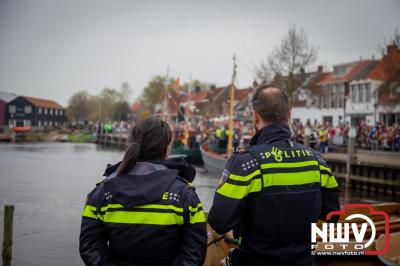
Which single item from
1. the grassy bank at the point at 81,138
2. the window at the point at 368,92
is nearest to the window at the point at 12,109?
the grassy bank at the point at 81,138

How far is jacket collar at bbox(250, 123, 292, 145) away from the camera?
3.20m

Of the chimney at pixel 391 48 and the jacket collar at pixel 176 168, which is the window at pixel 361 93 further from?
the jacket collar at pixel 176 168

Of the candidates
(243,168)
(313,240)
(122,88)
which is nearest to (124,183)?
(243,168)

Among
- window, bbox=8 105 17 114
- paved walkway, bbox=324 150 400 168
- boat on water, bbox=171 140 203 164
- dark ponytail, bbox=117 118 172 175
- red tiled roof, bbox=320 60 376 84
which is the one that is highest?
red tiled roof, bbox=320 60 376 84

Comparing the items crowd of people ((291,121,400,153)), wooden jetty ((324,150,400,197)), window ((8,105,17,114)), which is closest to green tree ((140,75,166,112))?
window ((8,105,17,114))

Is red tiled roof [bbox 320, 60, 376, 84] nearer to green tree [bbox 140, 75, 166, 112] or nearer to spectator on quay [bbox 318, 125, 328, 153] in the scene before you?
spectator on quay [bbox 318, 125, 328, 153]

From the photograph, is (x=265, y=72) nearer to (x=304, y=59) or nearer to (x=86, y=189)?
(x=304, y=59)

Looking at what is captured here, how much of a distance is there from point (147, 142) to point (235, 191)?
70cm

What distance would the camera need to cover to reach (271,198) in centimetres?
305

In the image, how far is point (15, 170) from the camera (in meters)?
29.2

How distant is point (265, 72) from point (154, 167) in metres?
37.4

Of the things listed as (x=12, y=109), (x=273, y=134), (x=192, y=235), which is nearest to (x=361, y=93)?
(x=273, y=134)

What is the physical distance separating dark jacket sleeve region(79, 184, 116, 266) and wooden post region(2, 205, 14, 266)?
455 cm

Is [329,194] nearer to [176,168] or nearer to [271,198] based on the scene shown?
[271,198]
